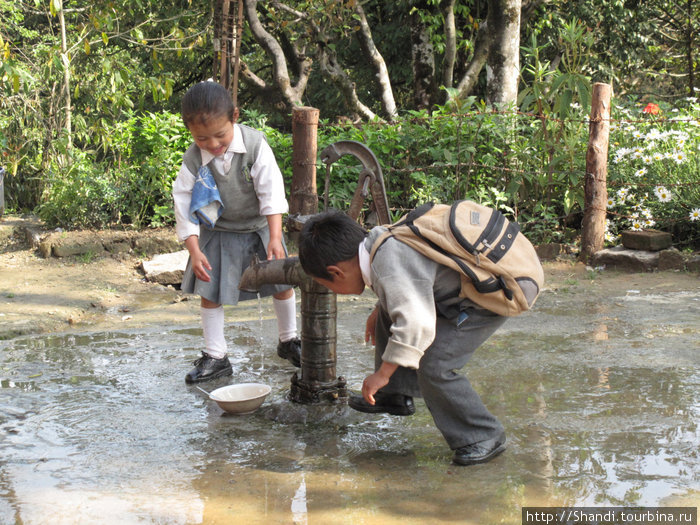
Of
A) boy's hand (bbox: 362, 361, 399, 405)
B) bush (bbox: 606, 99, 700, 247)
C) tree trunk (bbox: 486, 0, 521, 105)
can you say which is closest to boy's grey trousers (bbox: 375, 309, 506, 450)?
boy's hand (bbox: 362, 361, 399, 405)

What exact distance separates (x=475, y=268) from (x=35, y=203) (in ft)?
26.6

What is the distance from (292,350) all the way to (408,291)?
4.80 ft

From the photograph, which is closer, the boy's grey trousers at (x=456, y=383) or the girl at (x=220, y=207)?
the boy's grey trousers at (x=456, y=383)

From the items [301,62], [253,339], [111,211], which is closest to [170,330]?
[253,339]

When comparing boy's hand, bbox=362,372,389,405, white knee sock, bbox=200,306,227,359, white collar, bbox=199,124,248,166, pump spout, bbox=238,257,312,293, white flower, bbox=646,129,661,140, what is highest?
white flower, bbox=646,129,661,140

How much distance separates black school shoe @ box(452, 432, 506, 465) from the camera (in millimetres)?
2369

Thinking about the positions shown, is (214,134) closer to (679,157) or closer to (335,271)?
(335,271)

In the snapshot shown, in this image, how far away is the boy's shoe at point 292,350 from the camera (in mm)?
Answer: 3488

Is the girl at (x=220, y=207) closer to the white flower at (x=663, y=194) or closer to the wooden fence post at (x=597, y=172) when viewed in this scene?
the wooden fence post at (x=597, y=172)

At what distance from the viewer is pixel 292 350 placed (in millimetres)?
3504

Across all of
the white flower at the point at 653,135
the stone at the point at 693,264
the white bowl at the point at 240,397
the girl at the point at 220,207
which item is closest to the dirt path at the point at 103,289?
the stone at the point at 693,264

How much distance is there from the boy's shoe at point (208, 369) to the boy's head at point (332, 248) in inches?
48.7

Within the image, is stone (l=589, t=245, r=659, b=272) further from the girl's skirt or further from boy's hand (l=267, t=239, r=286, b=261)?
boy's hand (l=267, t=239, r=286, b=261)

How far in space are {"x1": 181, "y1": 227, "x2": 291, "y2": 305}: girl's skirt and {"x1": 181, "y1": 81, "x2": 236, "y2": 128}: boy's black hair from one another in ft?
1.99
